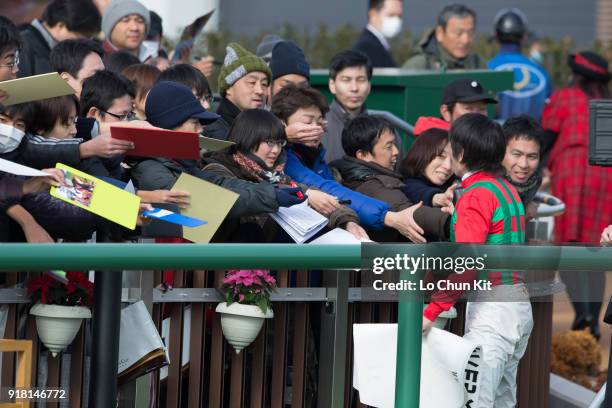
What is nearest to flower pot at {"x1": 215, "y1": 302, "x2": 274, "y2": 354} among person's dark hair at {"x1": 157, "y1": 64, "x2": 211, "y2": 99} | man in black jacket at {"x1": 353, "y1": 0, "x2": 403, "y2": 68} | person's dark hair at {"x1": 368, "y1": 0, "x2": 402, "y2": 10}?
person's dark hair at {"x1": 157, "y1": 64, "x2": 211, "y2": 99}

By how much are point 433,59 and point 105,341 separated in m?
6.21

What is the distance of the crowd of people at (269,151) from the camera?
5.18 metres

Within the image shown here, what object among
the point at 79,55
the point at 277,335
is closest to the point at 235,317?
the point at 277,335

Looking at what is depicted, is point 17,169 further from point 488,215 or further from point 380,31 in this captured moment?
point 380,31

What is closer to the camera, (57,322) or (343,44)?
(57,322)

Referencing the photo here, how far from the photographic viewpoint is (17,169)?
469 centimetres

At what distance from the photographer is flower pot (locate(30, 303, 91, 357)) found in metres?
4.97

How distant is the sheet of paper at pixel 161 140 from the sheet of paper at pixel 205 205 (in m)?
0.12

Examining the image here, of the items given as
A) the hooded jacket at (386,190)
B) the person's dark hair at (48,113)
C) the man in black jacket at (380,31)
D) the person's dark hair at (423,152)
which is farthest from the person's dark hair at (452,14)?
the person's dark hair at (48,113)

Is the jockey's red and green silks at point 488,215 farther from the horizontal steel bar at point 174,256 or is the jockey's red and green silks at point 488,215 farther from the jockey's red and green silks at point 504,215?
the horizontal steel bar at point 174,256

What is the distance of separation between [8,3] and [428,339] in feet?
38.8

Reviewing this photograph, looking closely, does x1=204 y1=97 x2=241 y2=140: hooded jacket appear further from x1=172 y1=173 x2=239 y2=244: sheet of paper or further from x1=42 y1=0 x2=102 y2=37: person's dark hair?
x1=42 y1=0 x2=102 y2=37: person's dark hair

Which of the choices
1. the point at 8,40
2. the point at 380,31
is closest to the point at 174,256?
the point at 8,40

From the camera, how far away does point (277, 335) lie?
5.45m
